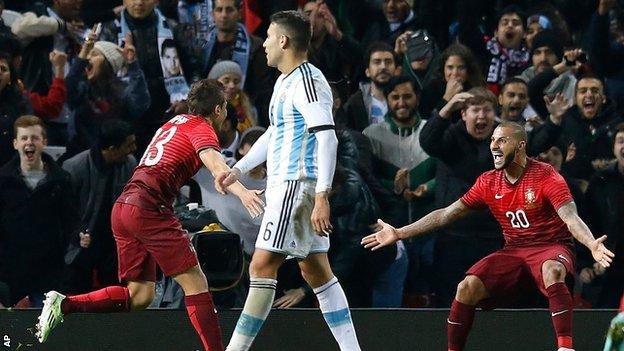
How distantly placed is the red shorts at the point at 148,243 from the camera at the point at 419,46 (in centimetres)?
418

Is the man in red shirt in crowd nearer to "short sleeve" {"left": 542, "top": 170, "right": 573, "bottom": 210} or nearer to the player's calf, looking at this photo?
the player's calf

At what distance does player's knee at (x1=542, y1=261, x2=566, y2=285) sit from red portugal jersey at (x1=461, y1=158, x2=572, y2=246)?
1.02ft

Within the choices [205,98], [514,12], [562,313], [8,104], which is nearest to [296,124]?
[205,98]

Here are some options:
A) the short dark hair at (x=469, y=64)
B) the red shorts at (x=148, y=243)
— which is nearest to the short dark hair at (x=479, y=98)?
the short dark hair at (x=469, y=64)

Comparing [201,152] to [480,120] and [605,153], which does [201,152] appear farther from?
[605,153]

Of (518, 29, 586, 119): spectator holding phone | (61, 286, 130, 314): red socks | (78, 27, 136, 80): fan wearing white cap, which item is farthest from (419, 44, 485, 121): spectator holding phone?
(61, 286, 130, 314): red socks

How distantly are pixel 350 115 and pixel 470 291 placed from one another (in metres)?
2.97

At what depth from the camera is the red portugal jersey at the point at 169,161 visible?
9461 mm

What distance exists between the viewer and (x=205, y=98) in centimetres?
952

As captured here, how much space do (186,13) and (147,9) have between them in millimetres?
943

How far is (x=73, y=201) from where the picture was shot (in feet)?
38.1

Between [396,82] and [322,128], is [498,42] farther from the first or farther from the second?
[322,128]

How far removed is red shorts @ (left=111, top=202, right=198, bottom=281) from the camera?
9352 mm

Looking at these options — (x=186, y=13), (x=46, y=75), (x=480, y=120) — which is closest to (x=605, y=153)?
(x=480, y=120)
